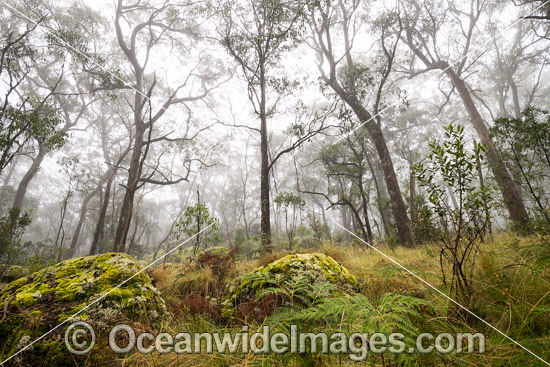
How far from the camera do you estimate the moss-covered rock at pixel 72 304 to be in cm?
168

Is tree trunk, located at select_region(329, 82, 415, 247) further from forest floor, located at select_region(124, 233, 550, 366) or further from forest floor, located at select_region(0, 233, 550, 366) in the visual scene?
forest floor, located at select_region(0, 233, 550, 366)

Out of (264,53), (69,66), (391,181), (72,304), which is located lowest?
(72,304)

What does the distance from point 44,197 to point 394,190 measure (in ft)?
168

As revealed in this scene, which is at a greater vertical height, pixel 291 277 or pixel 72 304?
pixel 291 277

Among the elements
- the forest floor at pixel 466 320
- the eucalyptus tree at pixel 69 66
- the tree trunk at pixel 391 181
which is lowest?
the forest floor at pixel 466 320

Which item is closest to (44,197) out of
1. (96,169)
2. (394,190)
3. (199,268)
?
(96,169)

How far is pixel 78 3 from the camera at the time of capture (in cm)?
1205

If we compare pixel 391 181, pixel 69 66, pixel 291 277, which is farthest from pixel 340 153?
pixel 69 66

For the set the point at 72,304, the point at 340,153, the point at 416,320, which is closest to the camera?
the point at 416,320

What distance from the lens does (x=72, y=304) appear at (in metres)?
2.04

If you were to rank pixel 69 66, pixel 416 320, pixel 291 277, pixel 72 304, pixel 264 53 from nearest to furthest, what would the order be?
pixel 416 320 < pixel 72 304 < pixel 291 277 < pixel 264 53 < pixel 69 66

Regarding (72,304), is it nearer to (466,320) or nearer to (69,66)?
(466,320)

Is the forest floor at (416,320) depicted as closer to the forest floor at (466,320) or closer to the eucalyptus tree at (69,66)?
the forest floor at (466,320)

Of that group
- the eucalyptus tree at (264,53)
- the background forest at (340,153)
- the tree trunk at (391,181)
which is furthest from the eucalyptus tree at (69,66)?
the tree trunk at (391,181)
